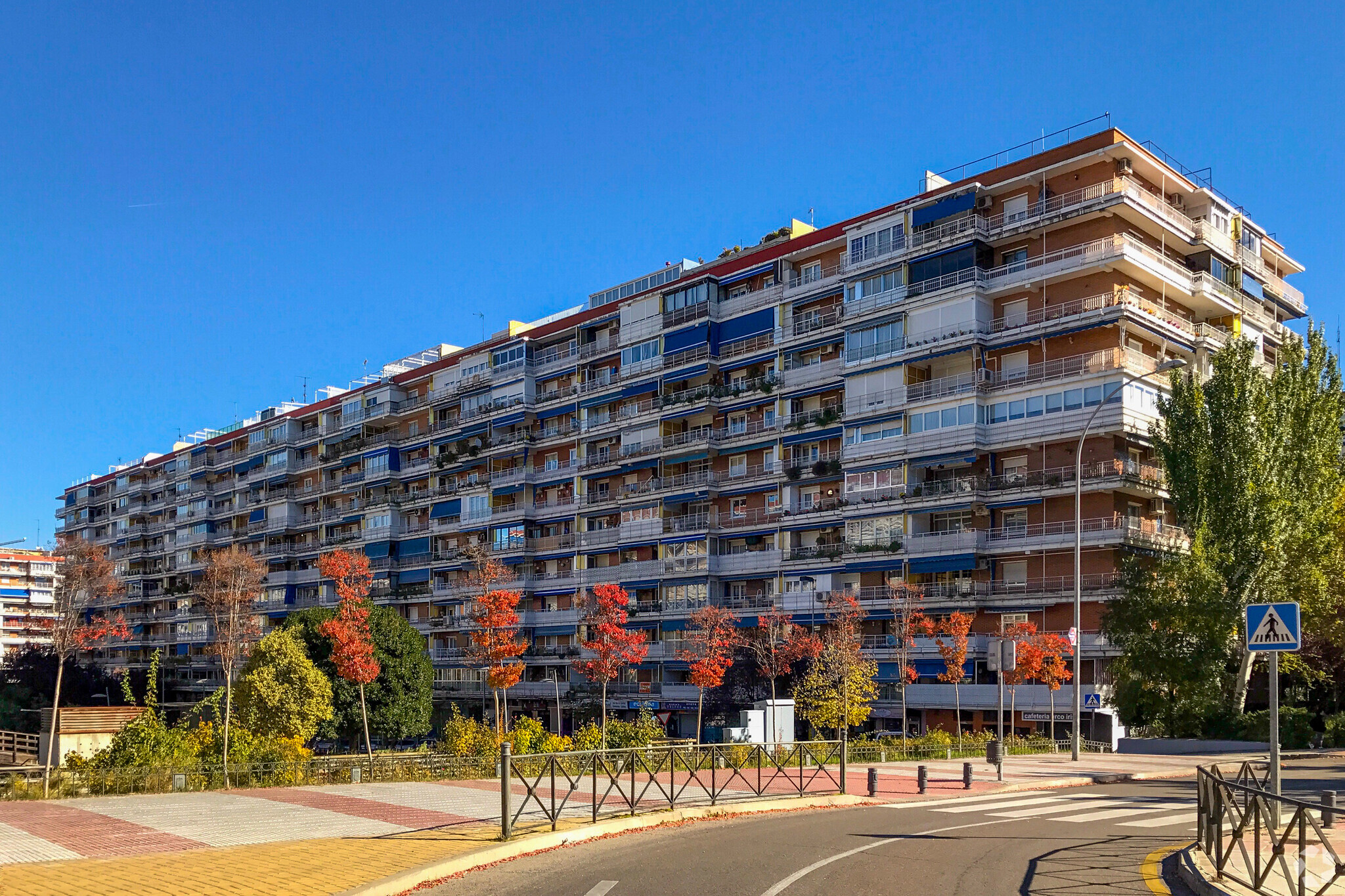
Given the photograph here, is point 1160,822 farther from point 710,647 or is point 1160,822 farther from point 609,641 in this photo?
point 710,647

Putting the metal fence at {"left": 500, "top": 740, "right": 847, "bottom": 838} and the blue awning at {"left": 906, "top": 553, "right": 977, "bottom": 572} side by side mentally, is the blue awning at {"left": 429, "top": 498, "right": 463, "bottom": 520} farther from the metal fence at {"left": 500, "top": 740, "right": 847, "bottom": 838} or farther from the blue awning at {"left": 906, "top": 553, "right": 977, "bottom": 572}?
the metal fence at {"left": 500, "top": 740, "right": 847, "bottom": 838}

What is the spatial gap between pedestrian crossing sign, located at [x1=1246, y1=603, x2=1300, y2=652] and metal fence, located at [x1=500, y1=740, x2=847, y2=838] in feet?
29.9

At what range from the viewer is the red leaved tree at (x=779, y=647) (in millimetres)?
52000

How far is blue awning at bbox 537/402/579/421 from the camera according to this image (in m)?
74.4

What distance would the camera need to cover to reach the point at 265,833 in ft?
51.5

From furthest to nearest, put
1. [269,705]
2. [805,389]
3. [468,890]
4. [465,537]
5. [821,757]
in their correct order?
[465,537]
[805,389]
[269,705]
[821,757]
[468,890]

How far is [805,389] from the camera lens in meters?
60.3

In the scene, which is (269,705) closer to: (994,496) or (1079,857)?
(994,496)

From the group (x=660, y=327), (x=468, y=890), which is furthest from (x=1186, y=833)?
(x=660, y=327)

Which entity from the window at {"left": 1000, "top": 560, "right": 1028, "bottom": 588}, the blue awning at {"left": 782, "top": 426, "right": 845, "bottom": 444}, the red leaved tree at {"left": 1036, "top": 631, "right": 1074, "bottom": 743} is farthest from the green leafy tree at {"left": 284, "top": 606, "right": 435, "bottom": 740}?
the red leaved tree at {"left": 1036, "top": 631, "right": 1074, "bottom": 743}

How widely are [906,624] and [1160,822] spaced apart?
29330mm

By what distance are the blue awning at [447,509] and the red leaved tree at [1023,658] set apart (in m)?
44.0

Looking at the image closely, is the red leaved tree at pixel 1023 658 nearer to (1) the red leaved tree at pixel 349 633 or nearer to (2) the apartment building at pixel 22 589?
(1) the red leaved tree at pixel 349 633

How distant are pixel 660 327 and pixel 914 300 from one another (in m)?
18.8
